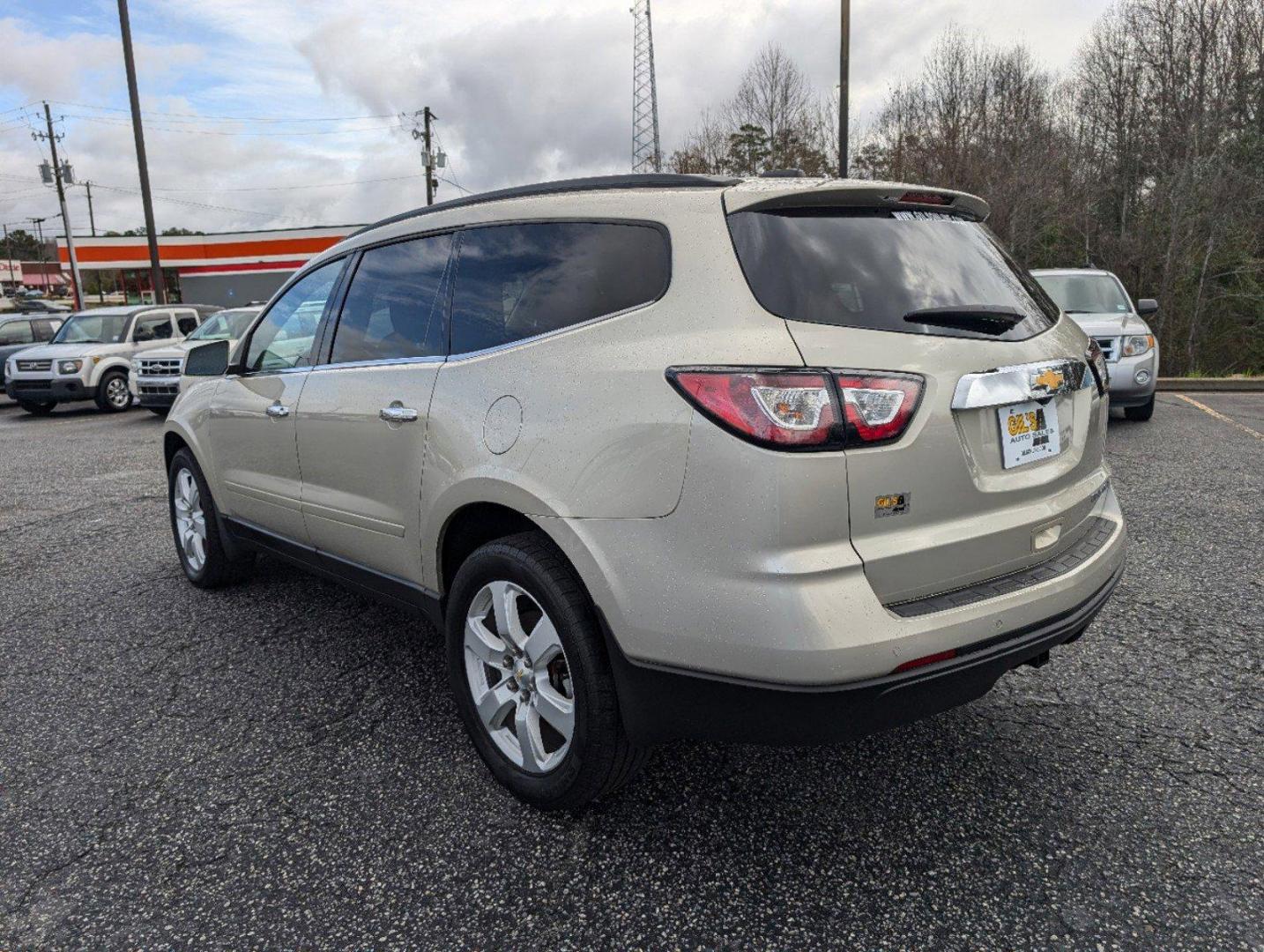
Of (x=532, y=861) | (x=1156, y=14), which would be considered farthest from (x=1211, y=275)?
(x=532, y=861)

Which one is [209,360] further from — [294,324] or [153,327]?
[153,327]

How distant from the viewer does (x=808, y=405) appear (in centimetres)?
195

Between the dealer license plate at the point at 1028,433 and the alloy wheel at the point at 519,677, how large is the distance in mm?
1253

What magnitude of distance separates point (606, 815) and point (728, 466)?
1192 mm

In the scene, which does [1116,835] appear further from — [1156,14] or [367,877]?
[1156,14]

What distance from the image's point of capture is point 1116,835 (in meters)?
2.35

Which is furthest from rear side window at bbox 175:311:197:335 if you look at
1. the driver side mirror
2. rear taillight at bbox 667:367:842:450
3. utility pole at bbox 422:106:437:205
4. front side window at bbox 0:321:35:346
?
utility pole at bbox 422:106:437:205

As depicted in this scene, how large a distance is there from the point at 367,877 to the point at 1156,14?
30607 millimetres

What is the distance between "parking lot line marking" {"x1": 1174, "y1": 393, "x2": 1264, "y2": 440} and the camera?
893 centimetres

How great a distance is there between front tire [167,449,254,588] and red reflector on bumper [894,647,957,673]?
11.5ft

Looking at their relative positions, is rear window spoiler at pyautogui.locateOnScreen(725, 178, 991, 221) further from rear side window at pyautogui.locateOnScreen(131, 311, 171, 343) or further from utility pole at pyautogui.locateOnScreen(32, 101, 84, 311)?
utility pole at pyautogui.locateOnScreen(32, 101, 84, 311)

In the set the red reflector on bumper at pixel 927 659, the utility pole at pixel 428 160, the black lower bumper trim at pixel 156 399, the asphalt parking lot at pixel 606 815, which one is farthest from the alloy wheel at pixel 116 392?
the utility pole at pixel 428 160

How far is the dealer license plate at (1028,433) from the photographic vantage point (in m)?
2.23

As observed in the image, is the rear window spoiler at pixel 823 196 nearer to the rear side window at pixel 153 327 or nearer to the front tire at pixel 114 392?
the front tire at pixel 114 392
